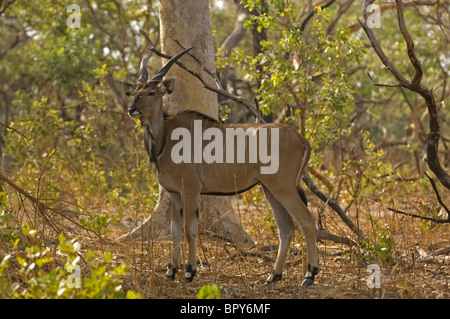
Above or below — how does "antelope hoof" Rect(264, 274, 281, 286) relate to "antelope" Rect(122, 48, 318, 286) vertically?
below

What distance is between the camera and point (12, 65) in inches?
706

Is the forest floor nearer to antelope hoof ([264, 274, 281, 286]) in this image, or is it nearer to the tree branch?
antelope hoof ([264, 274, 281, 286])

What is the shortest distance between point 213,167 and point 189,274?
883 mm

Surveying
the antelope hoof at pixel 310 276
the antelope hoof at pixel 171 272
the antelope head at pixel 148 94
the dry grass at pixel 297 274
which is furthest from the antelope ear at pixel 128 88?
the antelope hoof at pixel 310 276

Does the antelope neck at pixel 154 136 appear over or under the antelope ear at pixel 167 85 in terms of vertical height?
under

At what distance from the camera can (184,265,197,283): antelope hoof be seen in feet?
16.3

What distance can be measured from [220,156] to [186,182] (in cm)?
35

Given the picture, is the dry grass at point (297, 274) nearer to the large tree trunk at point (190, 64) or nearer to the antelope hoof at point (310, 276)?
the antelope hoof at point (310, 276)

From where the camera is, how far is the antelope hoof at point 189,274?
195 inches

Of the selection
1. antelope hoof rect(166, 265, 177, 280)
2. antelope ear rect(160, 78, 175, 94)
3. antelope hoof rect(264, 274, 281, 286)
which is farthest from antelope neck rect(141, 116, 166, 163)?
antelope hoof rect(264, 274, 281, 286)

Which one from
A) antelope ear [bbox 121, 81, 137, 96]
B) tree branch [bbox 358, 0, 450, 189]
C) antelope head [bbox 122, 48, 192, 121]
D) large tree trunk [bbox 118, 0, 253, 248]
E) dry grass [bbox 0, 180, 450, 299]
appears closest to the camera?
dry grass [bbox 0, 180, 450, 299]

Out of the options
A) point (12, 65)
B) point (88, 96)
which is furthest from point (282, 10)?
point (12, 65)

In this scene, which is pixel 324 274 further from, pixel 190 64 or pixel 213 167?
pixel 190 64
